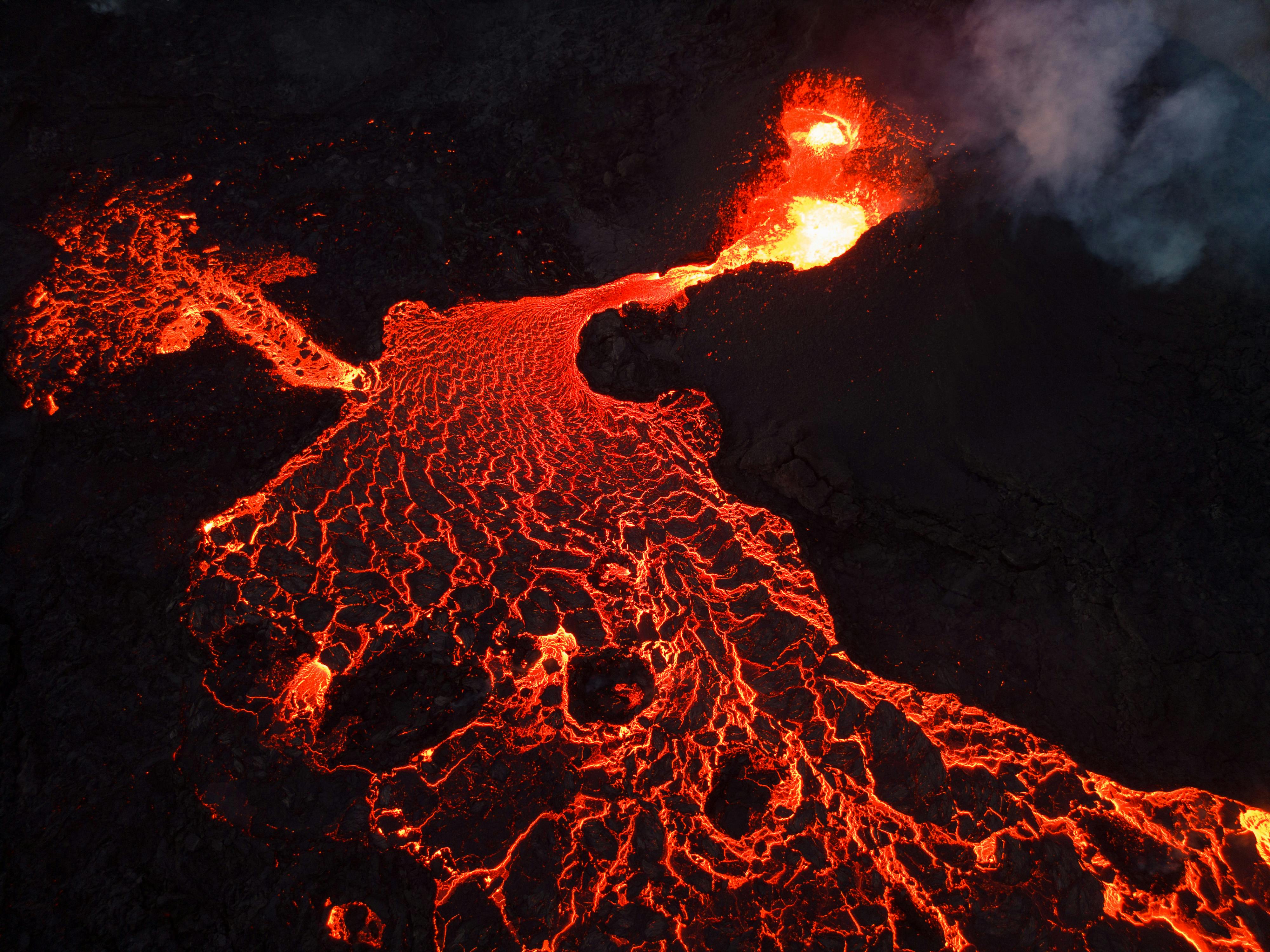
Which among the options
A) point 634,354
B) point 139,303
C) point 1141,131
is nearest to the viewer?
point 1141,131

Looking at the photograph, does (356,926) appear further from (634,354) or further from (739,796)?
(634,354)

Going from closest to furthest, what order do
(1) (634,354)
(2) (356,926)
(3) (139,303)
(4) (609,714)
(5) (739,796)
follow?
(2) (356,926), (5) (739,796), (4) (609,714), (1) (634,354), (3) (139,303)

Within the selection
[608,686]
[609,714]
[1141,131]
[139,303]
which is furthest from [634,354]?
[139,303]

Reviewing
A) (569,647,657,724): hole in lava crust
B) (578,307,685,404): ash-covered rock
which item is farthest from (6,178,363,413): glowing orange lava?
(569,647,657,724): hole in lava crust

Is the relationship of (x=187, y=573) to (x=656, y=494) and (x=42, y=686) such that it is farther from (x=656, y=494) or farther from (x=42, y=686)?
(x=656, y=494)

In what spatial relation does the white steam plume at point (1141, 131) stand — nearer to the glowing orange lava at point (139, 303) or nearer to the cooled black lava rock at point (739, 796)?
the cooled black lava rock at point (739, 796)

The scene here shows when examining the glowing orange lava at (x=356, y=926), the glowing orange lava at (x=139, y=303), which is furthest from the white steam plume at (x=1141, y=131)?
the glowing orange lava at (x=356, y=926)

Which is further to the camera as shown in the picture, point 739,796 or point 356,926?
point 739,796

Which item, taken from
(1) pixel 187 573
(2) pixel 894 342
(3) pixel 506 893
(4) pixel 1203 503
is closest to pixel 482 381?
(1) pixel 187 573
